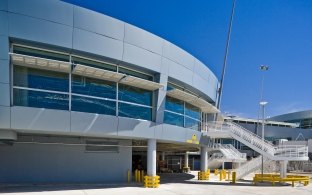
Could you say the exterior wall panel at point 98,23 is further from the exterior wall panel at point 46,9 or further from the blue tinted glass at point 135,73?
the blue tinted glass at point 135,73

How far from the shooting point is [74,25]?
1888 centimetres

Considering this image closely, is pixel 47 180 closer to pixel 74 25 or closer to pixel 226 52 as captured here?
pixel 74 25

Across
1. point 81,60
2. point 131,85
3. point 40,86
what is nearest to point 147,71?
point 131,85

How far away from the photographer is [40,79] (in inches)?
733

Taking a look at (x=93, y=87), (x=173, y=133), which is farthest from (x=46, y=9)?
(x=173, y=133)

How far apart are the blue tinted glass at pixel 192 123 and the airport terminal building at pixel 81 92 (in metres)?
0.24

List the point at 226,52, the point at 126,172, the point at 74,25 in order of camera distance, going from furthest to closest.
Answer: the point at 226,52, the point at 126,172, the point at 74,25

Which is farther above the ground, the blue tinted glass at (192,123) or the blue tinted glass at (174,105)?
the blue tinted glass at (174,105)

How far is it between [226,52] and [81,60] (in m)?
22.5

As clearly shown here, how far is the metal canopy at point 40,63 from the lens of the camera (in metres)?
17.1

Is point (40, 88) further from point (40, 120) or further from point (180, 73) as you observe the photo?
point (180, 73)

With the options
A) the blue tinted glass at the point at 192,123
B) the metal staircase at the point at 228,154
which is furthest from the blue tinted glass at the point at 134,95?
the metal staircase at the point at 228,154

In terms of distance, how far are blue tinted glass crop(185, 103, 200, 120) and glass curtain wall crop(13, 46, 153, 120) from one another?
513cm

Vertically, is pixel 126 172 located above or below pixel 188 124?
below
